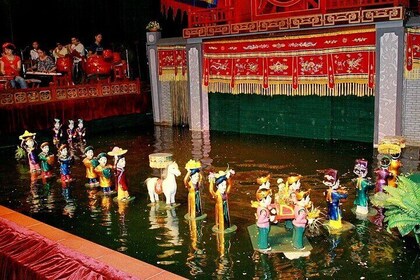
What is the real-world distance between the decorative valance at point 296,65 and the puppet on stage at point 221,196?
5406 millimetres

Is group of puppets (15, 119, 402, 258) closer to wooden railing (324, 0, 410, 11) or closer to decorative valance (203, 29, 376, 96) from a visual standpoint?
decorative valance (203, 29, 376, 96)

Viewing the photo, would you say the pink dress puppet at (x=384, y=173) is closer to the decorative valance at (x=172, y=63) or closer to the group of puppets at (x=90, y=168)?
the group of puppets at (x=90, y=168)

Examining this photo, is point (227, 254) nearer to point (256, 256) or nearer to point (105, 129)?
point (256, 256)

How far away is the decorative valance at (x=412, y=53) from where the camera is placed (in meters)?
8.87

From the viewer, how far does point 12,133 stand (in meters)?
12.0

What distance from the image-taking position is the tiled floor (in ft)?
12.5

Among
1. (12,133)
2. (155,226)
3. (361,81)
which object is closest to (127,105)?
(12,133)

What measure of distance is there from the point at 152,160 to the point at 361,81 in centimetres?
518

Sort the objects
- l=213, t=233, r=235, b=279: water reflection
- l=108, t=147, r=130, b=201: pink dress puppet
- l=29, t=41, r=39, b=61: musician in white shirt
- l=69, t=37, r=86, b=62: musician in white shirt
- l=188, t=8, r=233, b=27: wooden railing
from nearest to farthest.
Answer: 1. l=213, t=233, r=235, b=279: water reflection
2. l=108, t=147, r=130, b=201: pink dress puppet
3. l=188, t=8, r=233, b=27: wooden railing
4. l=29, t=41, r=39, b=61: musician in white shirt
5. l=69, t=37, r=86, b=62: musician in white shirt

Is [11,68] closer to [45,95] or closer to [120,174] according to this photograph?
[45,95]

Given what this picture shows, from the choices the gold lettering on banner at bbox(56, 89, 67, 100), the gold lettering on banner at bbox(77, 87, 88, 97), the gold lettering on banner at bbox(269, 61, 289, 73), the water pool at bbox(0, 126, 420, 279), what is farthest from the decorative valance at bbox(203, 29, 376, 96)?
the gold lettering on banner at bbox(56, 89, 67, 100)

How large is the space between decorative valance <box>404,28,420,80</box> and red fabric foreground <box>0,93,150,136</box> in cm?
829

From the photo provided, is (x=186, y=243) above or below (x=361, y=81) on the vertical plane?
below

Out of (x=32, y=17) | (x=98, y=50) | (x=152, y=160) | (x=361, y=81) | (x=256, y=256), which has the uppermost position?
(x=32, y=17)
